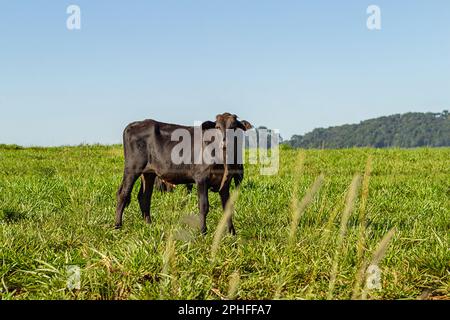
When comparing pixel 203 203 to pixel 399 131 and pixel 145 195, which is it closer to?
pixel 145 195

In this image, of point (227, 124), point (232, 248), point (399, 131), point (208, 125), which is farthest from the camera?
point (399, 131)

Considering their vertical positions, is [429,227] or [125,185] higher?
[125,185]

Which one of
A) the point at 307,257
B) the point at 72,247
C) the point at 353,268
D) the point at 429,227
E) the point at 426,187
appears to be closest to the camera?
the point at 353,268

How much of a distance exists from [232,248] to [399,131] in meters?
174

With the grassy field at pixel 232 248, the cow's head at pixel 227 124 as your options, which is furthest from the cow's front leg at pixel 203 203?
the cow's head at pixel 227 124

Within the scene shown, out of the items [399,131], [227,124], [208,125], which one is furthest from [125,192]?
[399,131]

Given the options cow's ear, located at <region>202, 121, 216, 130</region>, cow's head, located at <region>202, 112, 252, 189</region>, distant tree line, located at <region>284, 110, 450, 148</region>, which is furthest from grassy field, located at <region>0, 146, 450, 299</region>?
distant tree line, located at <region>284, 110, 450, 148</region>

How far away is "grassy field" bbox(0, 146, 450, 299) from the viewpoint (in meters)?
5.17

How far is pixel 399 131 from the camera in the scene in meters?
171

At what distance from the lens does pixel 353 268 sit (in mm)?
5570

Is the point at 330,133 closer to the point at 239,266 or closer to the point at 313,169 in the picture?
the point at 313,169

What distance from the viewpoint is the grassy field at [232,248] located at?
5.17m
